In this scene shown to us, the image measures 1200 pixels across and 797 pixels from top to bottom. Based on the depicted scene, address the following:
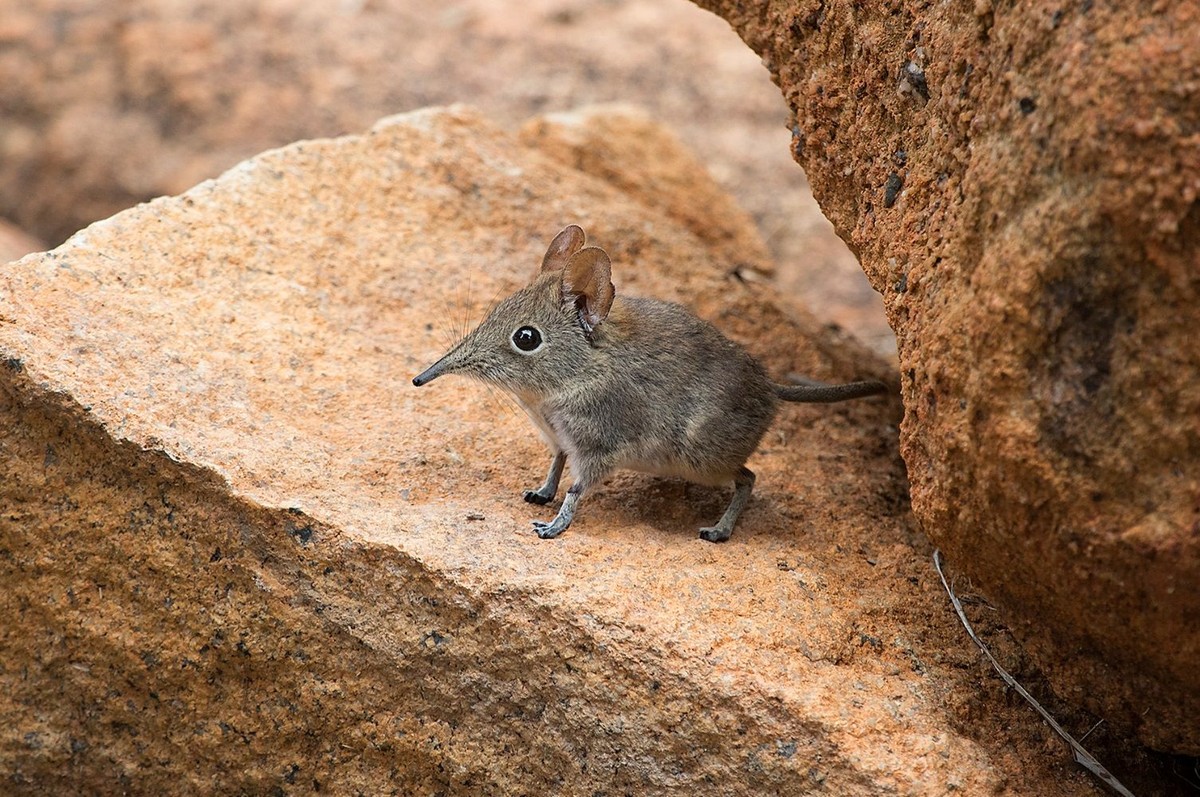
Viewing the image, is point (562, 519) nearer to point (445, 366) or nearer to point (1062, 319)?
point (445, 366)

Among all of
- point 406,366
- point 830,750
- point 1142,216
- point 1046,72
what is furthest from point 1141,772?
point 406,366

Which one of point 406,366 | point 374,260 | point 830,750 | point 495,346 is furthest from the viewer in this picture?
point 374,260

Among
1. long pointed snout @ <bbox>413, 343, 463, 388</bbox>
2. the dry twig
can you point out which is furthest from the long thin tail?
long pointed snout @ <bbox>413, 343, 463, 388</bbox>

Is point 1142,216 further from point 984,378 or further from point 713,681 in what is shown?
point 713,681

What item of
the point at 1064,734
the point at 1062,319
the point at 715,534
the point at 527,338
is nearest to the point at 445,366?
the point at 527,338

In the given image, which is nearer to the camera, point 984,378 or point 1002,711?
point 984,378

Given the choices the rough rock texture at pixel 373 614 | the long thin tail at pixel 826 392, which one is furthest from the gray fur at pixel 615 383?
the rough rock texture at pixel 373 614
